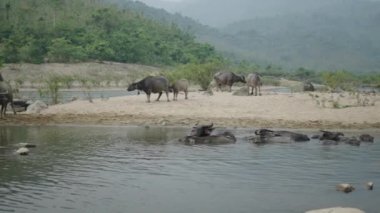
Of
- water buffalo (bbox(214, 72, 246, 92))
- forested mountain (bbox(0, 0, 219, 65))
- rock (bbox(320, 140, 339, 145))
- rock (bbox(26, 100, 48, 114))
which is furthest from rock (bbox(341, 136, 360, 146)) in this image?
forested mountain (bbox(0, 0, 219, 65))

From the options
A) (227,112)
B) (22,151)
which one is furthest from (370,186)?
(227,112)

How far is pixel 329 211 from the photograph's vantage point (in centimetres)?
1044

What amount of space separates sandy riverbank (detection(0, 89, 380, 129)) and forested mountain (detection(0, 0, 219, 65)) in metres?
52.1

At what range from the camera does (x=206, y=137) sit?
70.8ft

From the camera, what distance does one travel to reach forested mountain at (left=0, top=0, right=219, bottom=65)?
282 feet

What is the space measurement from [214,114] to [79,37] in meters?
73.1

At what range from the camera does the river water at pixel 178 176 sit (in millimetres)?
12125

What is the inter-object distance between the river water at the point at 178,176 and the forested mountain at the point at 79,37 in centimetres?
6477

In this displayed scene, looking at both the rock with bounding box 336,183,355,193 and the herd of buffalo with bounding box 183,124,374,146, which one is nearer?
the rock with bounding box 336,183,355,193

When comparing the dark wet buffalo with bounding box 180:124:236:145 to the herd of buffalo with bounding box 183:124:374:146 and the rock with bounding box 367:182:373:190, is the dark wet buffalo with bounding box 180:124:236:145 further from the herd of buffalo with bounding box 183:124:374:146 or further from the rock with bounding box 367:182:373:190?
the rock with bounding box 367:182:373:190

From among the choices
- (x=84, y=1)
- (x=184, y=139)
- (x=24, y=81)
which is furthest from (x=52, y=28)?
(x=184, y=139)

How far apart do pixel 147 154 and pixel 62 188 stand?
5.53 meters

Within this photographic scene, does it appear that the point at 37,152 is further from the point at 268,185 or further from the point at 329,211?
the point at 329,211

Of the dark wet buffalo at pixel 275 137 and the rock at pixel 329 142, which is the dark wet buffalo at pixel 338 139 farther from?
the dark wet buffalo at pixel 275 137
